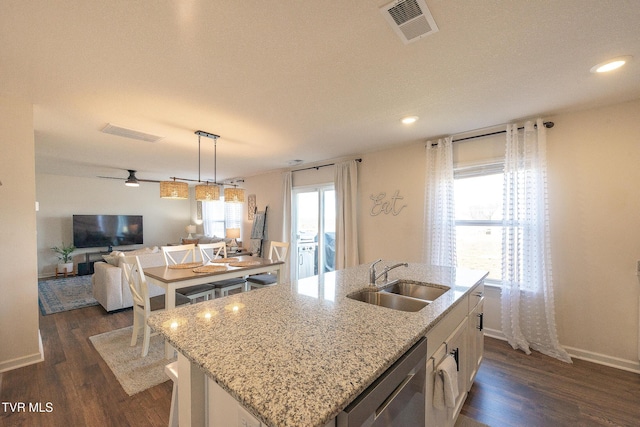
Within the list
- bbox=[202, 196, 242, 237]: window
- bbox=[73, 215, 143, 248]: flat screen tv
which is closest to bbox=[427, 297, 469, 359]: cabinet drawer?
bbox=[202, 196, 242, 237]: window

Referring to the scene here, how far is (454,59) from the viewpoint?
5.63ft

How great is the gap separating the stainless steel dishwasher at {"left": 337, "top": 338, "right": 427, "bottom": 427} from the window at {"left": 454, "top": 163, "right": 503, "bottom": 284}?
2553mm

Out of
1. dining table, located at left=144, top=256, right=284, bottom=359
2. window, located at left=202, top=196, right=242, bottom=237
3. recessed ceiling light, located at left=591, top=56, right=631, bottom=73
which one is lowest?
dining table, located at left=144, top=256, right=284, bottom=359

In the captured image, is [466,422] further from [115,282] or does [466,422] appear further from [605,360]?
[115,282]

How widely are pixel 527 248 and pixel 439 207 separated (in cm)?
99

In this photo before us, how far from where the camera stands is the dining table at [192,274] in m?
2.47

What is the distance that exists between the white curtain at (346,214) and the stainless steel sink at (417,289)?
2152mm

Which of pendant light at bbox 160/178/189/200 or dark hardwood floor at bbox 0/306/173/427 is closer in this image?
dark hardwood floor at bbox 0/306/173/427

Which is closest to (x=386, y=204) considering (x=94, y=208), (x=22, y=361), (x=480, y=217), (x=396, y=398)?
(x=480, y=217)

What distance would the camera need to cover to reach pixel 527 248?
2691mm

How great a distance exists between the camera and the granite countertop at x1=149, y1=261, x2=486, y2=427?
654 millimetres

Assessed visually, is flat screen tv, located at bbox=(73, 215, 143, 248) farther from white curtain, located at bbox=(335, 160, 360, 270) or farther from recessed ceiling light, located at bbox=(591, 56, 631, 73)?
recessed ceiling light, located at bbox=(591, 56, 631, 73)

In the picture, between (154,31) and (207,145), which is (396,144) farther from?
(154,31)

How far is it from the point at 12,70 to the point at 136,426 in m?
2.59
